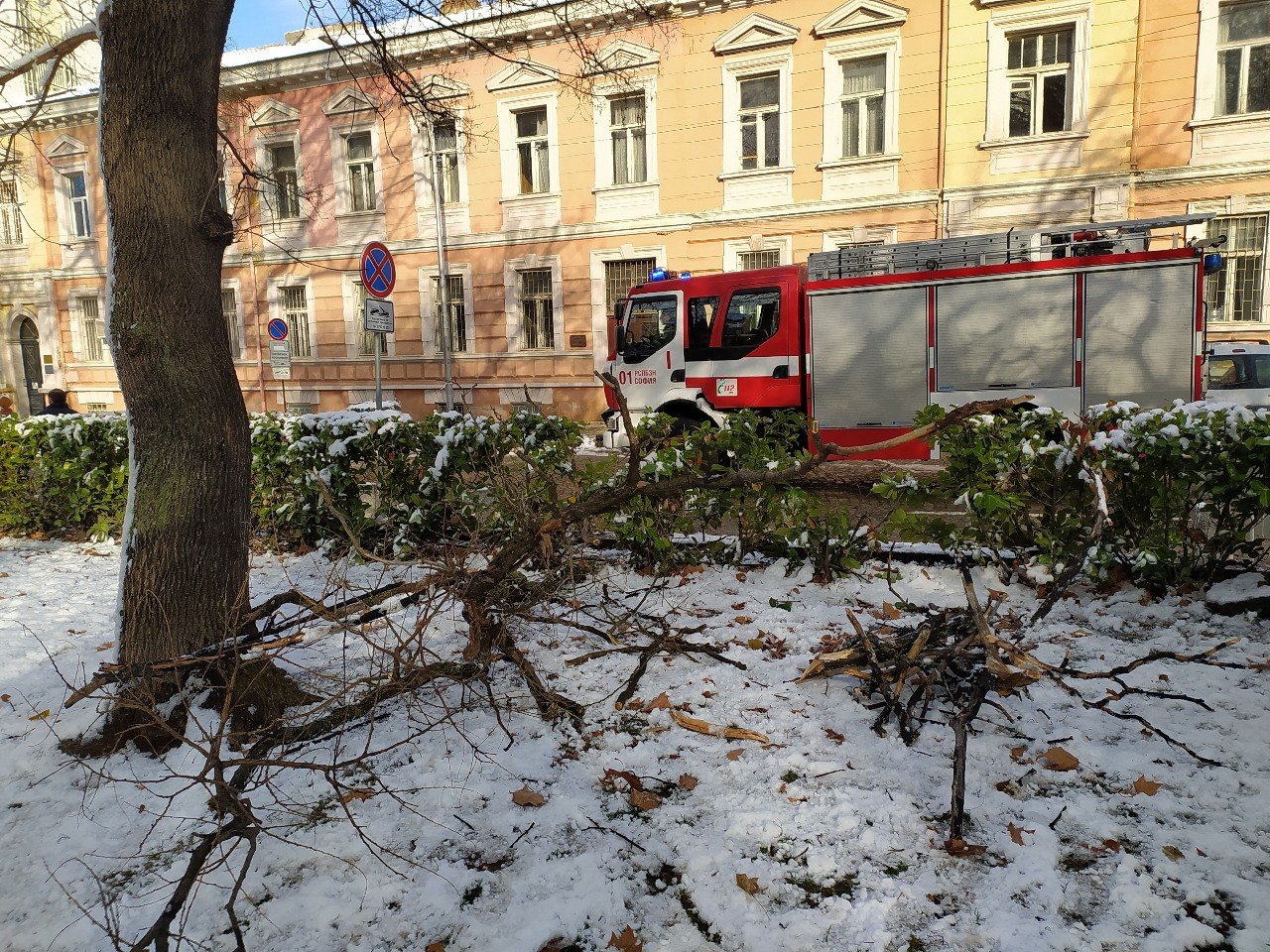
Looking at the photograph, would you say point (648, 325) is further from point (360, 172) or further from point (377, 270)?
point (360, 172)

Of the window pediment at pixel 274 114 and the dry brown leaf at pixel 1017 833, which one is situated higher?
the window pediment at pixel 274 114

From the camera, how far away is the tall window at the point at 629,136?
16703 millimetres

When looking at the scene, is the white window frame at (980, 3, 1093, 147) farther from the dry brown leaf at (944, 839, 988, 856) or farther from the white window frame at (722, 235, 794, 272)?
the dry brown leaf at (944, 839, 988, 856)

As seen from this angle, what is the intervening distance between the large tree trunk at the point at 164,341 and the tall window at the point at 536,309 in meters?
14.5

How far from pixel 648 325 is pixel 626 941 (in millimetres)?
9322

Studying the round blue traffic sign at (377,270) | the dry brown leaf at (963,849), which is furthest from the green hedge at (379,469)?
the dry brown leaf at (963,849)

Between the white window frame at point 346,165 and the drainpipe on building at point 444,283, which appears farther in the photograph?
the white window frame at point 346,165

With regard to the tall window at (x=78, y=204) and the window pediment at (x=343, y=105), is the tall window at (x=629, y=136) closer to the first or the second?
the window pediment at (x=343, y=105)

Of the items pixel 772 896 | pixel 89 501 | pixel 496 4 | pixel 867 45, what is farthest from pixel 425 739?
pixel 867 45

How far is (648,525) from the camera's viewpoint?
16.7 ft

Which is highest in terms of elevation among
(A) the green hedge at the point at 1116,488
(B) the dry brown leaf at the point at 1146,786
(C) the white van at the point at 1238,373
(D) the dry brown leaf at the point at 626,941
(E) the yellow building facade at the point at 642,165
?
(E) the yellow building facade at the point at 642,165

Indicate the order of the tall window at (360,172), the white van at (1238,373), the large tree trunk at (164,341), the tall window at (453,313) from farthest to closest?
the tall window at (360,172) < the tall window at (453,313) < the white van at (1238,373) < the large tree trunk at (164,341)

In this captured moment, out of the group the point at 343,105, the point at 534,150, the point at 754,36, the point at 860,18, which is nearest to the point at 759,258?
the point at 754,36

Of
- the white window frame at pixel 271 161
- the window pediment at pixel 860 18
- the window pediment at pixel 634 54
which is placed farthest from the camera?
the white window frame at pixel 271 161
